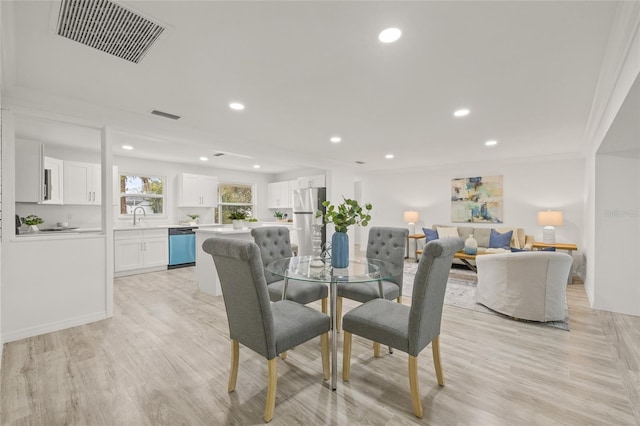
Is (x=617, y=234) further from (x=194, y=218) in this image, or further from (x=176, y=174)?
(x=176, y=174)

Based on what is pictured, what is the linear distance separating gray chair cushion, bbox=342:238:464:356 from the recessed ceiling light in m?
1.34

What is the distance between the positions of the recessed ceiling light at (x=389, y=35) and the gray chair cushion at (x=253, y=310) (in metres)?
1.55

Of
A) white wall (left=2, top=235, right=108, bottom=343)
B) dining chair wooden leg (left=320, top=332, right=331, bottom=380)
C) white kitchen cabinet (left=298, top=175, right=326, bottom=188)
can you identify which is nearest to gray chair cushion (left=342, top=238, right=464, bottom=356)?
dining chair wooden leg (left=320, top=332, right=331, bottom=380)

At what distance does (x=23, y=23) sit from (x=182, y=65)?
2.92ft

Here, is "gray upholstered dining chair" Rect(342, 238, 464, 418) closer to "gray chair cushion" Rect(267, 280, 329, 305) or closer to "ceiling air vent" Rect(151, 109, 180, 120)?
"gray chair cushion" Rect(267, 280, 329, 305)

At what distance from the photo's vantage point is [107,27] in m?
1.81

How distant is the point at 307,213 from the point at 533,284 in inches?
179

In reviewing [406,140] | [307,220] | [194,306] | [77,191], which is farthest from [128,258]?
[406,140]

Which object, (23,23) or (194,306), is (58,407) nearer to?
(194,306)

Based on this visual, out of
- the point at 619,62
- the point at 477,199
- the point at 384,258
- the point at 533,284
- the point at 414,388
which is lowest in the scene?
the point at 414,388

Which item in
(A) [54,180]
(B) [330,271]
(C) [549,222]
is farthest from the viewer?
(C) [549,222]

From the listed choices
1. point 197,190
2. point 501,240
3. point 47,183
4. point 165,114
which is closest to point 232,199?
point 197,190

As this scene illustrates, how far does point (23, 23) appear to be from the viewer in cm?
178

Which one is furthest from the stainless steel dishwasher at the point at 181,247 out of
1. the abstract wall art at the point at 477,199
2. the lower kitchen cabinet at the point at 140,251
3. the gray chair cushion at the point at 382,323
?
the abstract wall art at the point at 477,199
